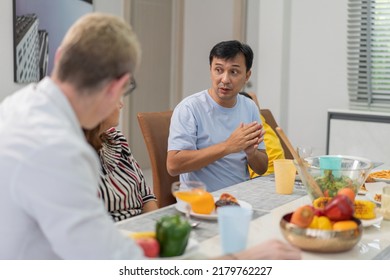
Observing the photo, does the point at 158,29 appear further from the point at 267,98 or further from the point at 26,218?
the point at 26,218

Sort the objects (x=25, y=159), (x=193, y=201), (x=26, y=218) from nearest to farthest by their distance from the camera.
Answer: (x=25, y=159)
(x=26, y=218)
(x=193, y=201)

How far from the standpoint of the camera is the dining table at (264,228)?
4.59 feet

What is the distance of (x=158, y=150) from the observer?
2.50 metres

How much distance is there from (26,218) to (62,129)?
201mm

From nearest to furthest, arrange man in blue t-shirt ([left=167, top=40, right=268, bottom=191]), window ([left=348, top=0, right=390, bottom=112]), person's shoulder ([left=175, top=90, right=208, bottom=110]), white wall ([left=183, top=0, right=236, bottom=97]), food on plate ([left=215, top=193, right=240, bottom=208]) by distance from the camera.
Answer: food on plate ([left=215, top=193, right=240, bottom=208])
man in blue t-shirt ([left=167, top=40, right=268, bottom=191])
person's shoulder ([left=175, top=90, right=208, bottom=110])
window ([left=348, top=0, right=390, bottom=112])
white wall ([left=183, top=0, right=236, bottom=97])

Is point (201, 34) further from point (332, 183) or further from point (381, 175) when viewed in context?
point (332, 183)

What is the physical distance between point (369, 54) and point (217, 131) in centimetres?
227

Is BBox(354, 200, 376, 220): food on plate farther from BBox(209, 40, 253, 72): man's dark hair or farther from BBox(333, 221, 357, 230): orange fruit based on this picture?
BBox(209, 40, 253, 72): man's dark hair

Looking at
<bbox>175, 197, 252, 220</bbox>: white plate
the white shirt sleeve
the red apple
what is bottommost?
<bbox>175, 197, 252, 220</bbox>: white plate

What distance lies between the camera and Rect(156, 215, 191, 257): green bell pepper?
1255mm

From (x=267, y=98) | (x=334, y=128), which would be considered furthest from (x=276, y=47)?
(x=334, y=128)

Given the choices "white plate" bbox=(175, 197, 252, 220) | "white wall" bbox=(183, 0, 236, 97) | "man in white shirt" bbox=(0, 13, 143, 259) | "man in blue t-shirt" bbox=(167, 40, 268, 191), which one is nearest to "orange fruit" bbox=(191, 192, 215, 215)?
"white plate" bbox=(175, 197, 252, 220)

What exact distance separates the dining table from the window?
2475 millimetres

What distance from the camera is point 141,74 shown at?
5.53 meters
